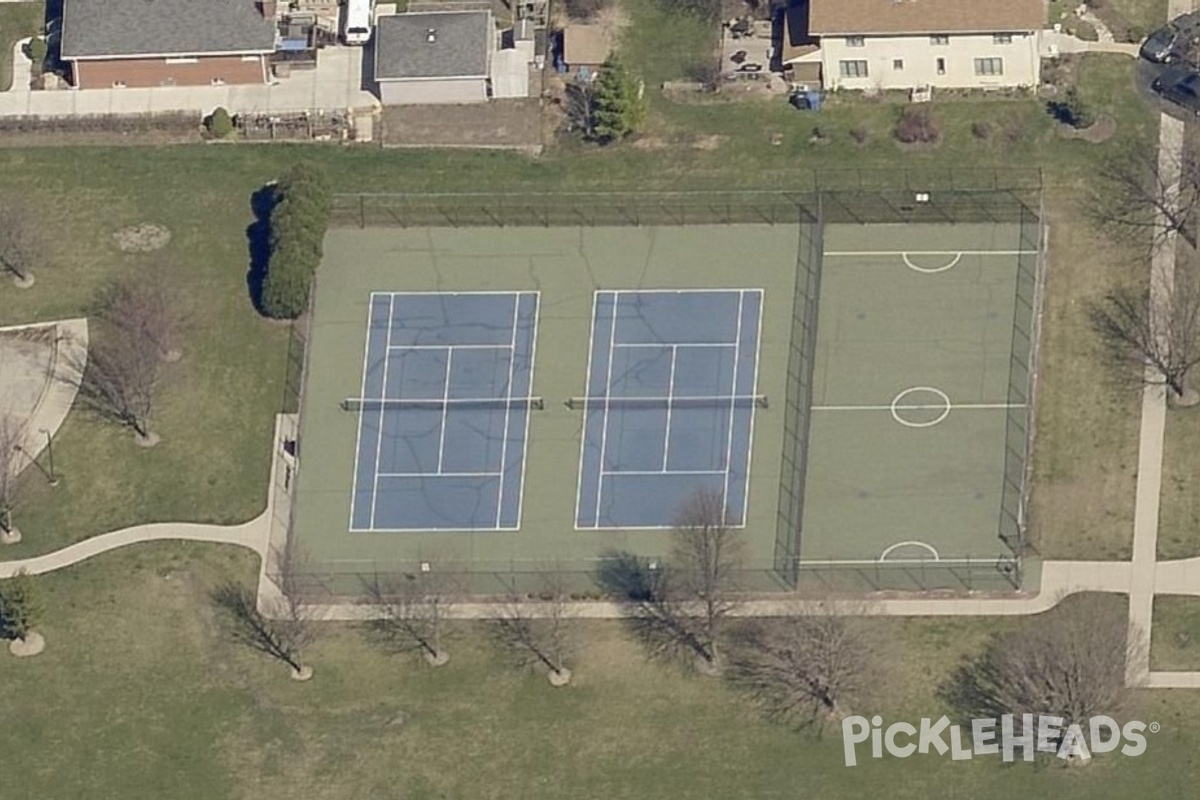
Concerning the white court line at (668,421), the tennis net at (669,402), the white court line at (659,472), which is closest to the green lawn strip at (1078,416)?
the tennis net at (669,402)

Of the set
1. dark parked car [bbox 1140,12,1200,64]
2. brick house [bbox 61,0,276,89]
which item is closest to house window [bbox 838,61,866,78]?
dark parked car [bbox 1140,12,1200,64]

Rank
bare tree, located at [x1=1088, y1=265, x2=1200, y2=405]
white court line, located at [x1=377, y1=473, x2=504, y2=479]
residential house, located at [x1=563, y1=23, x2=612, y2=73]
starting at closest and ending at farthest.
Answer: bare tree, located at [x1=1088, y1=265, x2=1200, y2=405] → white court line, located at [x1=377, y1=473, x2=504, y2=479] → residential house, located at [x1=563, y1=23, x2=612, y2=73]

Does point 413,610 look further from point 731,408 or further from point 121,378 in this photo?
point 121,378

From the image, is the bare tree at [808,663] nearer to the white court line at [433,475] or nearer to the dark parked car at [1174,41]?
the white court line at [433,475]

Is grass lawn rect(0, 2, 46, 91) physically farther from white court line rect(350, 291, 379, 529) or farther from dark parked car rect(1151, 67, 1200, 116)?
dark parked car rect(1151, 67, 1200, 116)

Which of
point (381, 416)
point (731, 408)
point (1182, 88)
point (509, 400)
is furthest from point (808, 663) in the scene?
point (1182, 88)

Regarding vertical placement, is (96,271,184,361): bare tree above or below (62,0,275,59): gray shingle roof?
below
